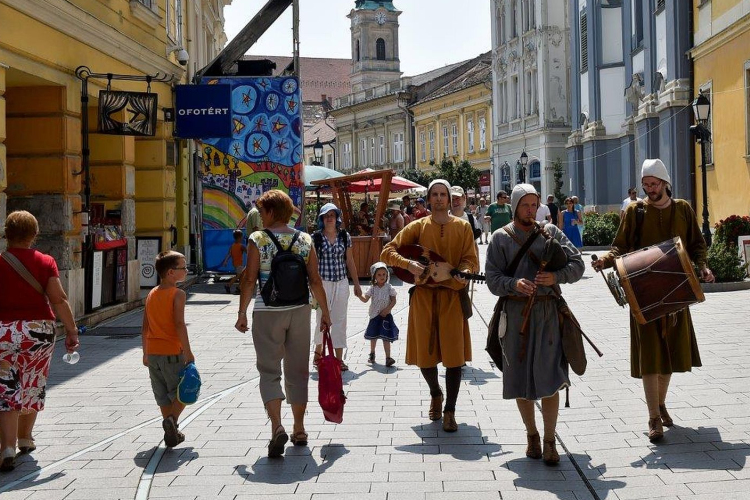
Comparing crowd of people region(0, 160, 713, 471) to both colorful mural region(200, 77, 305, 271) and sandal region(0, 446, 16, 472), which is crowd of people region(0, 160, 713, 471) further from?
colorful mural region(200, 77, 305, 271)

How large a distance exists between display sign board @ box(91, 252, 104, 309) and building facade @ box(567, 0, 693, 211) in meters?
16.8

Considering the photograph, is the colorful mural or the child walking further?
the colorful mural

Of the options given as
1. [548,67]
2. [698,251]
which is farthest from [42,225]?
[548,67]

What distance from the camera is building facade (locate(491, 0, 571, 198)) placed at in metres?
49.1

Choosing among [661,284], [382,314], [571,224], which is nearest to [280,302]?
[661,284]

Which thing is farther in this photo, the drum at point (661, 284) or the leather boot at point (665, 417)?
the leather boot at point (665, 417)

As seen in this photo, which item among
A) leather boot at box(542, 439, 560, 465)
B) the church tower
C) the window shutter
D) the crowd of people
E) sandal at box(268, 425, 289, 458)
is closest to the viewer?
leather boot at box(542, 439, 560, 465)

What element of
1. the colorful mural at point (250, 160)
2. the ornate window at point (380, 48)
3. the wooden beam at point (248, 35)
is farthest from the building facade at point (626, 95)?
the ornate window at point (380, 48)

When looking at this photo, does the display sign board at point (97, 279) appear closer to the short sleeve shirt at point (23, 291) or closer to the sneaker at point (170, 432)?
the short sleeve shirt at point (23, 291)

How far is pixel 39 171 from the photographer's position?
13.6 metres

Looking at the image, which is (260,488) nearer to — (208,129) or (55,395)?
(55,395)

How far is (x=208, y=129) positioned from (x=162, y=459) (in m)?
12.5

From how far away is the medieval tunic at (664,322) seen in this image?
22.1ft

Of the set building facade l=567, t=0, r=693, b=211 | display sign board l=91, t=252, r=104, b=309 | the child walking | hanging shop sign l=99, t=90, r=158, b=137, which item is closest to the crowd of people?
the child walking
